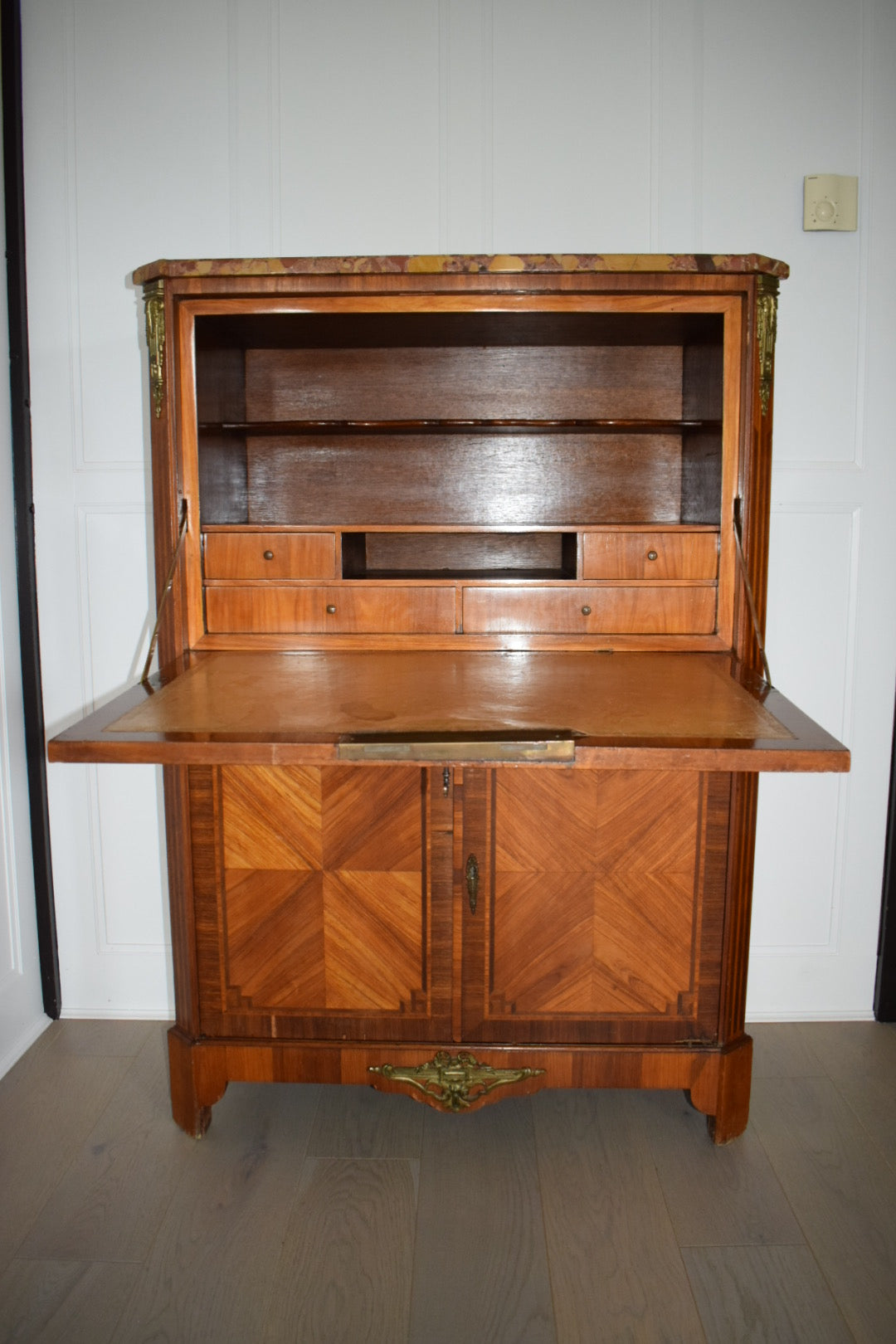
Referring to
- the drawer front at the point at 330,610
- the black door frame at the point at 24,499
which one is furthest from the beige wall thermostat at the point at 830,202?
the black door frame at the point at 24,499

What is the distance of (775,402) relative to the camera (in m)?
2.65

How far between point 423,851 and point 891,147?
215 centimetres

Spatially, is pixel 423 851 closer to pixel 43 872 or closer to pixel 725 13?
pixel 43 872

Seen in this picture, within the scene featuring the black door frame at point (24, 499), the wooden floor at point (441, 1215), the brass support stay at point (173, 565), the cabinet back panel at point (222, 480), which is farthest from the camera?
the black door frame at point (24, 499)

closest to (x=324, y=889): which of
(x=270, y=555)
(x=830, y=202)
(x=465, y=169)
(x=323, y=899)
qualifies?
(x=323, y=899)

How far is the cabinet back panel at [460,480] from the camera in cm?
268

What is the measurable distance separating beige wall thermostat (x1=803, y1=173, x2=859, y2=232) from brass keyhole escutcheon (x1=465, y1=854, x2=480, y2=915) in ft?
6.05

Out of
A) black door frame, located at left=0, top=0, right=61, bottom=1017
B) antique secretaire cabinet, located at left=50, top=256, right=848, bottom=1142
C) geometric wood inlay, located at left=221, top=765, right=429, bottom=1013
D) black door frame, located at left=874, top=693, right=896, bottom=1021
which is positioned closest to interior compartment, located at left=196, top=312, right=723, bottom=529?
antique secretaire cabinet, located at left=50, top=256, right=848, bottom=1142

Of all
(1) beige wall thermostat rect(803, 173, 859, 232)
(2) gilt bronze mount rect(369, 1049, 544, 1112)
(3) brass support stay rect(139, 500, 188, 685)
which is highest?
(1) beige wall thermostat rect(803, 173, 859, 232)

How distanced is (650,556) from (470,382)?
0.78 meters

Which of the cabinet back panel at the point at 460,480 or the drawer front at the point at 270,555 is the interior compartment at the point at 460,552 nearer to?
the cabinet back panel at the point at 460,480

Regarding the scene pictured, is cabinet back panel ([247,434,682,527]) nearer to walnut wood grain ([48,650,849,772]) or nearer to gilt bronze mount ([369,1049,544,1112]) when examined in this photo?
walnut wood grain ([48,650,849,772])

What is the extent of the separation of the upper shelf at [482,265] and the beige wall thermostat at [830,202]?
0.63 m

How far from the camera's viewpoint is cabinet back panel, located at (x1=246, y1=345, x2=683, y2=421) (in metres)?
2.64
